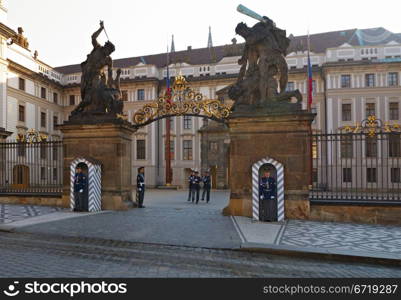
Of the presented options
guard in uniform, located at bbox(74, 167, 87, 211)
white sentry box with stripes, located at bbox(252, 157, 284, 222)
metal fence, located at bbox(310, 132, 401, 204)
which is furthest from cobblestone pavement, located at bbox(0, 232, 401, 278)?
guard in uniform, located at bbox(74, 167, 87, 211)

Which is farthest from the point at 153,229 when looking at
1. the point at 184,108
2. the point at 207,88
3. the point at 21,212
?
the point at 207,88

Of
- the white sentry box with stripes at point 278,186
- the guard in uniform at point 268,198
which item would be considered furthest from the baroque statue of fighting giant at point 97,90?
the guard in uniform at point 268,198

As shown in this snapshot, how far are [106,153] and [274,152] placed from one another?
652 cm

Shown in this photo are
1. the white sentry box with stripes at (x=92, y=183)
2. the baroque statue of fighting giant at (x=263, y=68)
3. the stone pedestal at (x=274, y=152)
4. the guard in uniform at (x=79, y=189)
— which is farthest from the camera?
the white sentry box with stripes at (x=92, y=183)

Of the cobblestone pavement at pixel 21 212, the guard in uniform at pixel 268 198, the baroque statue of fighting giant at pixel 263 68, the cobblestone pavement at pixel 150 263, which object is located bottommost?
the cobblestone pavement at pixel 21 212

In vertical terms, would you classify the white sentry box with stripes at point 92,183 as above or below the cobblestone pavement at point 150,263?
above

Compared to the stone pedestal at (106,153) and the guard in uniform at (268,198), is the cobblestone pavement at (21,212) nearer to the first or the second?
the stone pedestal at (106,153)

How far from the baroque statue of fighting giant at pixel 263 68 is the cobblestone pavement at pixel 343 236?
13.8 ft

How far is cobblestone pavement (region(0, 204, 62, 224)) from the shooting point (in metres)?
11.0

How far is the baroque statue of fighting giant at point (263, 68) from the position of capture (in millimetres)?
11641

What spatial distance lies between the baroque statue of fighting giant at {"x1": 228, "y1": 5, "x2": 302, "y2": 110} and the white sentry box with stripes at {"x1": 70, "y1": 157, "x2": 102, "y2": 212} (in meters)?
5.81

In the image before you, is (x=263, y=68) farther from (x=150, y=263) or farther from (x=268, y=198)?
(x=150, y=263)

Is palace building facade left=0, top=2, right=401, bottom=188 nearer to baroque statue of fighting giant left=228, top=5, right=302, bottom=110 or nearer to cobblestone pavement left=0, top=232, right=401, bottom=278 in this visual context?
baroque statue of fighting giant left=228, top=5, right=302, bottom=110

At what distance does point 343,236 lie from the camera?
27.8 feet
